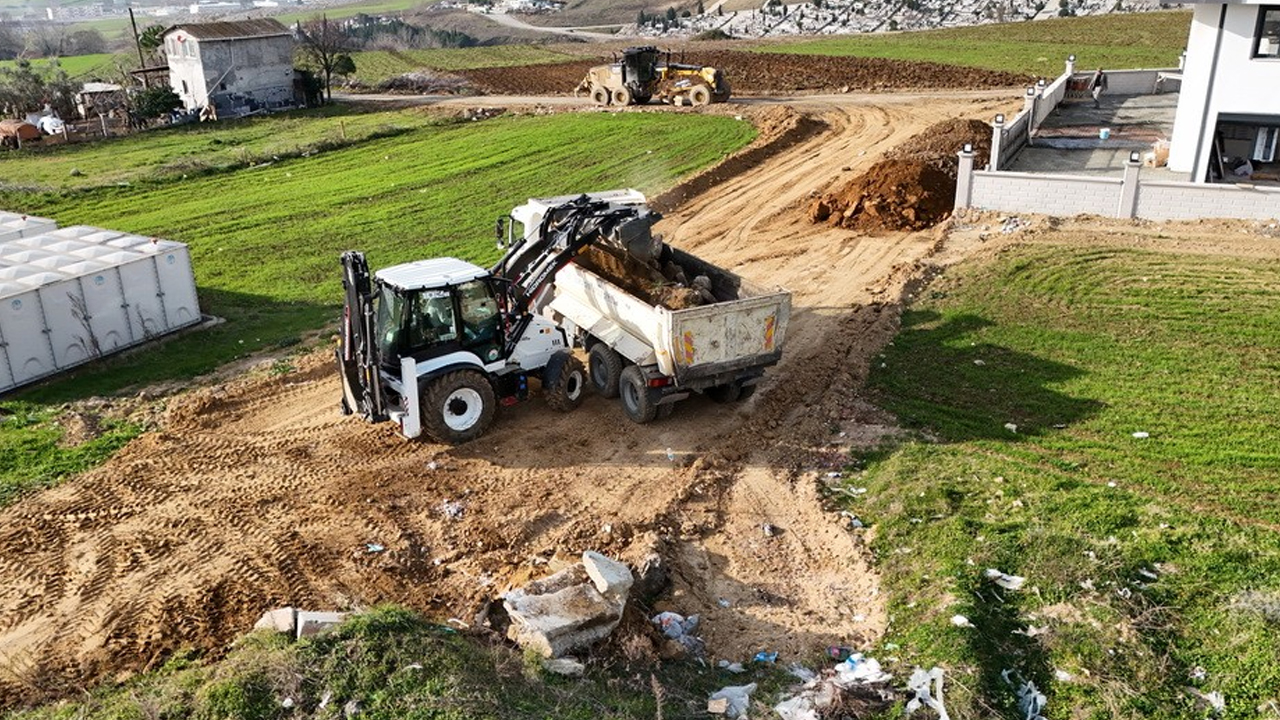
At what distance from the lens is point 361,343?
547 inches

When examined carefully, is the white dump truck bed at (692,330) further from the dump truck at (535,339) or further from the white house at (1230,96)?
the white house at (1230,96)

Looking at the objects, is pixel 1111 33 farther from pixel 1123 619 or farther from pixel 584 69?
pixel 1123 619

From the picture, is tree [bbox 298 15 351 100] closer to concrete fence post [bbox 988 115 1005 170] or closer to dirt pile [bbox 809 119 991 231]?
dirt pile [bbox 809 119 991 231]

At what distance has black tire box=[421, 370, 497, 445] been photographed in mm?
13953

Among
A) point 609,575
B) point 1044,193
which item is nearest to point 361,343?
point 609,575

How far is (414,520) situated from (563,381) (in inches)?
134

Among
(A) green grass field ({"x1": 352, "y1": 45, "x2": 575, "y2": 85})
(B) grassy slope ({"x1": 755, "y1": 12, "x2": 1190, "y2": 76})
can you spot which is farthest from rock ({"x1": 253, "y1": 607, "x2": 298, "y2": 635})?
(A) green grass field ({"x1": 352, "y1": 45, "x2": 575, "y2": 85})

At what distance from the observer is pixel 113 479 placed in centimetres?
1369

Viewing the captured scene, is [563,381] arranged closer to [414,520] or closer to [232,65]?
[414,520]

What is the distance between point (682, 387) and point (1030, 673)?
20.9ft

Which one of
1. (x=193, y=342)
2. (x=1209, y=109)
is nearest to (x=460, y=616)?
(x=193, y=342)

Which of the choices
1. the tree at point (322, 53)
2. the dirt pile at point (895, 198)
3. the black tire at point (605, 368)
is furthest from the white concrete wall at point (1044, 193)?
the tree at point (322, 53)

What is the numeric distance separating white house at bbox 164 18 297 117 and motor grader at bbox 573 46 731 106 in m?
16.2

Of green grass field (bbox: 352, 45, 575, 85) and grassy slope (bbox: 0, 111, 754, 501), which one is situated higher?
green grass field (bbox: 352, 45, 575, 85)
